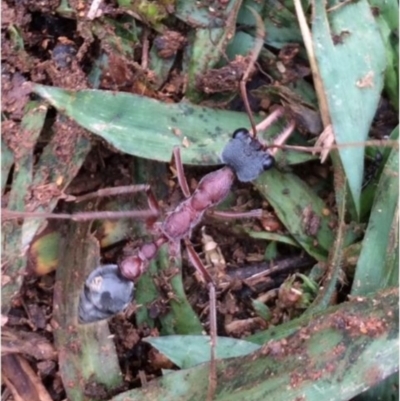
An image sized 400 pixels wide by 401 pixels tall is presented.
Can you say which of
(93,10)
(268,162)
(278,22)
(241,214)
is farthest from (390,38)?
(93,10)

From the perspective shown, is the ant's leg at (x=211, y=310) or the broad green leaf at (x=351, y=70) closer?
the ant's leg at (x=211, y=310)

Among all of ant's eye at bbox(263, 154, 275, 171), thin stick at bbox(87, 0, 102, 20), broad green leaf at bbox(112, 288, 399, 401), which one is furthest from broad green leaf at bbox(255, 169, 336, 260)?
thin stick at bbox(87, 0, 102, 20)

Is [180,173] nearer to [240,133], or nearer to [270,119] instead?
[240,133]

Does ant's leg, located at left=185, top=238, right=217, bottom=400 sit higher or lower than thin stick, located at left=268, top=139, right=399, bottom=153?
lower

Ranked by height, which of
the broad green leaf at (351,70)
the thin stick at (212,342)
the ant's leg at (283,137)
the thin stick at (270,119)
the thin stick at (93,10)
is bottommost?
the thin stick at (212,342)

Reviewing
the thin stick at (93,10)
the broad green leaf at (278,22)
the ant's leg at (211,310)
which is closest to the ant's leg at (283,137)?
the broad green leaf at (278,22)

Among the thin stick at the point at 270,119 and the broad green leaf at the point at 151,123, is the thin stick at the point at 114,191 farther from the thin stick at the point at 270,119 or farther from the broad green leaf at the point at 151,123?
the thin stick at the point at 270,119

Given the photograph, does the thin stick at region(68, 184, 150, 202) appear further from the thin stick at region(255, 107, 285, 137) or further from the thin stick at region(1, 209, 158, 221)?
the thin stick at region(255, 107, 285, 137)

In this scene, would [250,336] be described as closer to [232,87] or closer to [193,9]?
[232,87]
